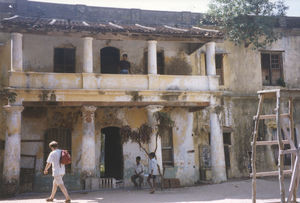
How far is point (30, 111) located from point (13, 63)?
2681 mm

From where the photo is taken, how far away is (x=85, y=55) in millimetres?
13172

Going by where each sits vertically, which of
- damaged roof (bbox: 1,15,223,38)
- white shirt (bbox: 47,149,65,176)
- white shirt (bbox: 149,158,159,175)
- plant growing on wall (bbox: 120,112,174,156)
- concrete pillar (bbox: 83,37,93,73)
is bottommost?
white shirt (bbox: 149,158,159,175)

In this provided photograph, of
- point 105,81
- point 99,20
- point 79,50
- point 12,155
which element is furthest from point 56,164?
point 99,20

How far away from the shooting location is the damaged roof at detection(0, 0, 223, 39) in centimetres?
1262

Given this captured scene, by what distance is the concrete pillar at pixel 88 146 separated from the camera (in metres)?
12.7

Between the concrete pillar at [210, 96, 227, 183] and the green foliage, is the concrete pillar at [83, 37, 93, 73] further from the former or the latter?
the green foliage

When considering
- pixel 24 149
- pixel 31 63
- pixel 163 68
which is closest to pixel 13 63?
pixel 31 63

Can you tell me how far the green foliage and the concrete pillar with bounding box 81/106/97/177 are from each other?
8.43 metres

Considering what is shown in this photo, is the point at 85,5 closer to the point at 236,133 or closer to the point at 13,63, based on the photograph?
the point at 13,63

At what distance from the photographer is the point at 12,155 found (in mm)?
11906

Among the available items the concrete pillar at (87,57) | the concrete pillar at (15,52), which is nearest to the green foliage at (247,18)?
the concrete pillar at (87,57)

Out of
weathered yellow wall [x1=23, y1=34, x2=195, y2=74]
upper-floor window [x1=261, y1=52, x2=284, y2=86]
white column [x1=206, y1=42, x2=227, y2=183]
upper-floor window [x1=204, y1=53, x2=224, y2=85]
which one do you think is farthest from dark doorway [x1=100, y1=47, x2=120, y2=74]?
upper-floor window [x1=261, y1=52, x2=284, y2=86]

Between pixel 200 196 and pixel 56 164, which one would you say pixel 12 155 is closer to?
pixel 56 164

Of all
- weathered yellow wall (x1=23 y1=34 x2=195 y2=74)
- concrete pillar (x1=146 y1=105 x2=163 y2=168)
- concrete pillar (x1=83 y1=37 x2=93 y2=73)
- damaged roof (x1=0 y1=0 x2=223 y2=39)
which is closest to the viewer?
damaged roof (x1=0 y1=0 x2=223 y2=39)
